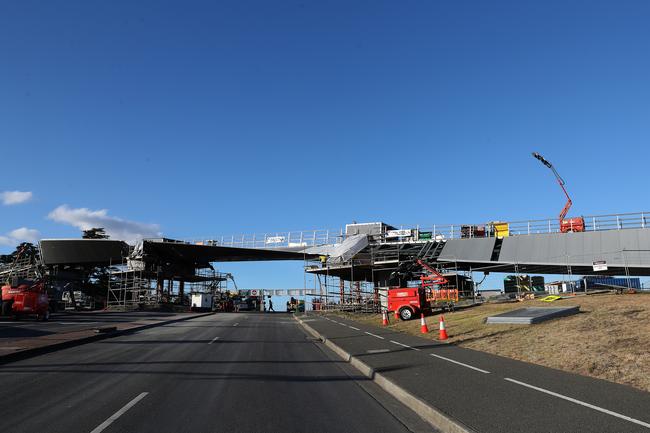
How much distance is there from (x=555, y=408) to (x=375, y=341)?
1071 cm

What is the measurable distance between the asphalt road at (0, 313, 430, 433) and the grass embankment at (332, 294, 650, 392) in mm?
4792

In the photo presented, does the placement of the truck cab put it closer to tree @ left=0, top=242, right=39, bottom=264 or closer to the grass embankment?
the grass embankment

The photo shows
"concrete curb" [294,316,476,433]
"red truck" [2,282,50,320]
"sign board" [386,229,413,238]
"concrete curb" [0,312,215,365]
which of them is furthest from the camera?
"sign board" [386,229,413,238]

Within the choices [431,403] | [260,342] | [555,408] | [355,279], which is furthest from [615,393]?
[355,279]

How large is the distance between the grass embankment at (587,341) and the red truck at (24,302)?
2578cm

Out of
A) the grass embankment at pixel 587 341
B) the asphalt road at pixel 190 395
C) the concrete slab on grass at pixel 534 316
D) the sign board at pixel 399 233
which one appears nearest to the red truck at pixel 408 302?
the grass embankment at pixel 587 341

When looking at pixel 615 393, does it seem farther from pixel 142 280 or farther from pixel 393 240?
pixel 142 280

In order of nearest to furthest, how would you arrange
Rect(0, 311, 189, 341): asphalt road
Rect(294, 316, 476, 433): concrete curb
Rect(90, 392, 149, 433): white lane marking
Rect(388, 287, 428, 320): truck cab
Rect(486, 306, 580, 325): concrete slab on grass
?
Rect(90, 392, 149, 433): white lane marking, Rect(294, 316, 476, 433): concrete curb, Rect(486, 306, 580, 325): concrete slab on grass, Rect(0, 311, 189, 341): asphalt road, Rect(388, 287, 428, 320): truck cab

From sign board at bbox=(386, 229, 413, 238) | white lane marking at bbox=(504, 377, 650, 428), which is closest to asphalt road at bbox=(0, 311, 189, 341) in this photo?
white lane marking at bbox=(504, 377, 650, 428)

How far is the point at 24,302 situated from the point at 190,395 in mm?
28097

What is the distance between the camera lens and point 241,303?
253ft

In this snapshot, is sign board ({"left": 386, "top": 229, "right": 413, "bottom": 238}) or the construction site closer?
the construction site

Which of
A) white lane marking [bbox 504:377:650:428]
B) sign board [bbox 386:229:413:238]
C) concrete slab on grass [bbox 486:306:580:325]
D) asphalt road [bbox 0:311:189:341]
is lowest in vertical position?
asphalt road [bbox 0:311:189:341]

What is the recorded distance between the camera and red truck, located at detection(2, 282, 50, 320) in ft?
99.6
